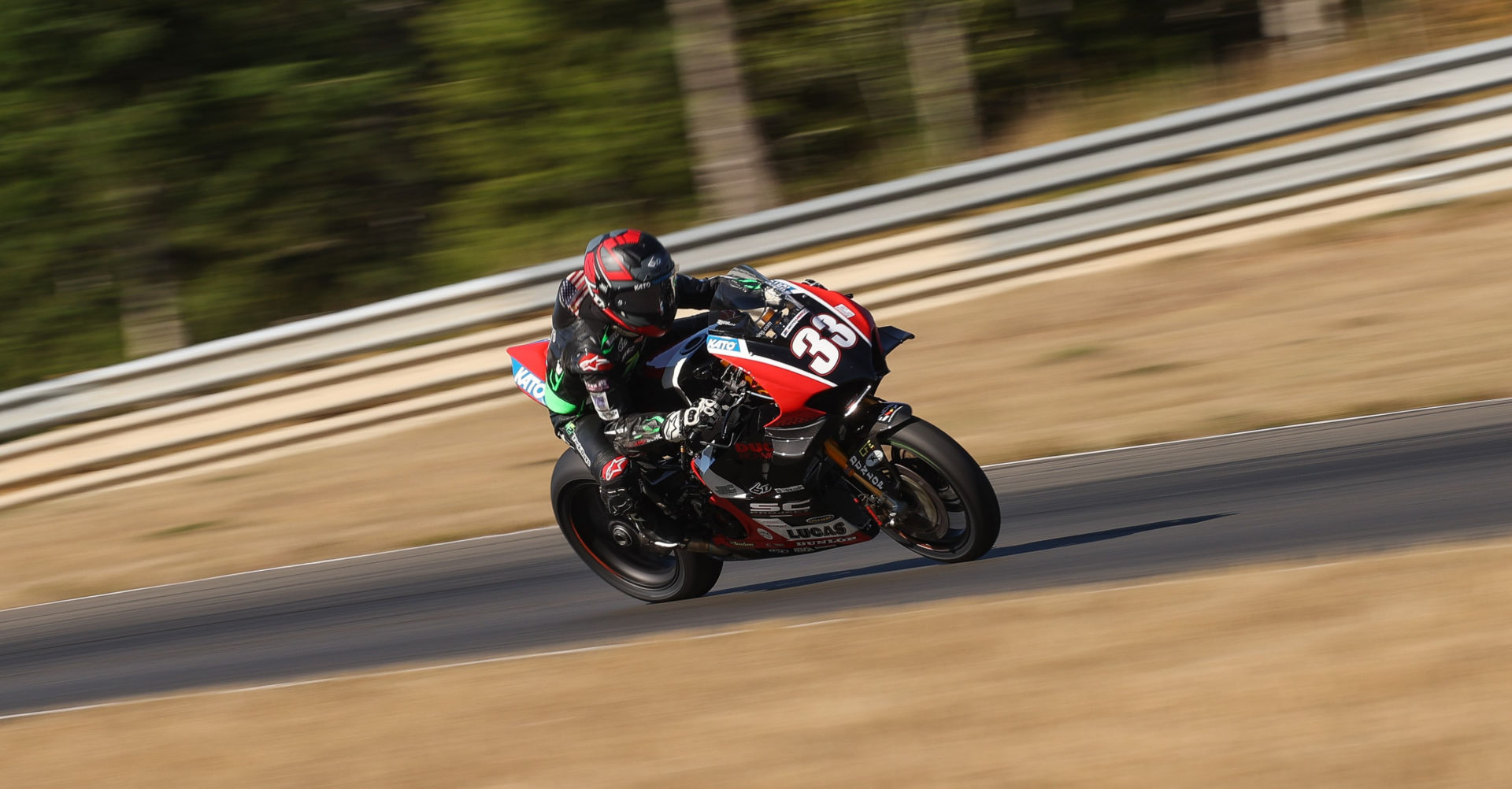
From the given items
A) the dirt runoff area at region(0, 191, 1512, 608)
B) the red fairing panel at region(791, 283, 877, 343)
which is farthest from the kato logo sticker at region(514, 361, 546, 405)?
the dirt runoff area at region(0, 191, 1512, 608)

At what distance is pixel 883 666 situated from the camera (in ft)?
17.7

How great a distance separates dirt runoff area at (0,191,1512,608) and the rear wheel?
2039 millimetres

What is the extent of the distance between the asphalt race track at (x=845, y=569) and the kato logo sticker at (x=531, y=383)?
1.11 m

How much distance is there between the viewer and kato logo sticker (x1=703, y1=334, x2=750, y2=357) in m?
6.02

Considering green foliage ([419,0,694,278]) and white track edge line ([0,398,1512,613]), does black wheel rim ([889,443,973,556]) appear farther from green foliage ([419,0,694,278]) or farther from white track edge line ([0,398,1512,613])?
green foliage ([419,0,694,278])

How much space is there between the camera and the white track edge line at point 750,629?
219 inches

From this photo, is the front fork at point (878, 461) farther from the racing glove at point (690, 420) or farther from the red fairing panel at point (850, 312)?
Result: the racing glove at point (690, 420)

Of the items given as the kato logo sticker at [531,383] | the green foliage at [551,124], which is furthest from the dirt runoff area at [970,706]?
the green foliage at [551,124]

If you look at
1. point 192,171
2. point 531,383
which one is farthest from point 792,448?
point 192,171

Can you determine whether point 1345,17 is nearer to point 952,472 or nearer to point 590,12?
point 590,12

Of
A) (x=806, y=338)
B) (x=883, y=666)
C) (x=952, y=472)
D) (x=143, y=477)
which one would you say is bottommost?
(x=143, y=477)

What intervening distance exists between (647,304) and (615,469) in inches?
30.4

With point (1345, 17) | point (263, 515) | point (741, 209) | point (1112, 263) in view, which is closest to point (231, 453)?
point (263, 515)

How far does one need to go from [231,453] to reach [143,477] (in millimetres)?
774
